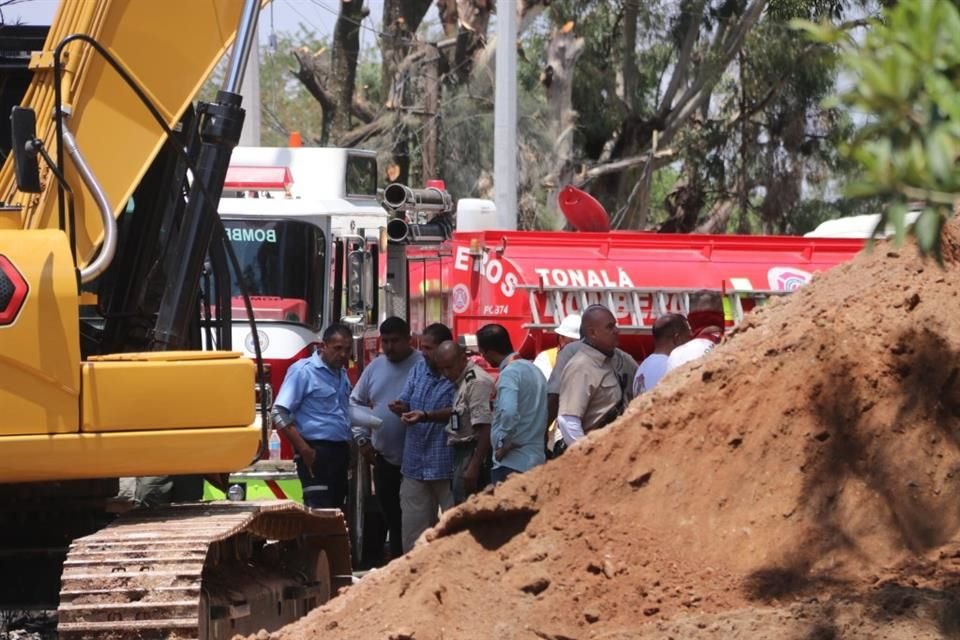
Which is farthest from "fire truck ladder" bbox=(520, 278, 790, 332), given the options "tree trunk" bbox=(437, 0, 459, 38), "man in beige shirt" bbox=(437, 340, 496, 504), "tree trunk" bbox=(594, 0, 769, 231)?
"tree trunk" bbox=(437, 0, 459, 38)

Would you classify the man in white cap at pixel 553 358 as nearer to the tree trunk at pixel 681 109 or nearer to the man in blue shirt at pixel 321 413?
the man in blue shirt at pixel 321 413

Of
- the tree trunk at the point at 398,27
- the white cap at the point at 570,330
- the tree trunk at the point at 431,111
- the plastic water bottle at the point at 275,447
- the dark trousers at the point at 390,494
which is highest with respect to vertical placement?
the tree trunk at the point at 398,27

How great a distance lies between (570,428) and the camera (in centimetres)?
963

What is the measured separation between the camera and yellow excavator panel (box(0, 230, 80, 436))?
6.05 m

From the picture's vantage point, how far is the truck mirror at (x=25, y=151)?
600cm

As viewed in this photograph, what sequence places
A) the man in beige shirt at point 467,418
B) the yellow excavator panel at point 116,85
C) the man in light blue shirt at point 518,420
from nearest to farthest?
the yellow excavator panel at point 116,85, the man in light blue shirt at point 518,420, the man in beige shirt at point 467,418

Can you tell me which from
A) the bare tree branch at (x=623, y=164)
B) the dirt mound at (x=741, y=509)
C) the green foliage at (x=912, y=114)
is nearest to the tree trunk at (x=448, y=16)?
the bare tree branch at (x=623, y=164)

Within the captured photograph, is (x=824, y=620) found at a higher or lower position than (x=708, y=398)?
lower

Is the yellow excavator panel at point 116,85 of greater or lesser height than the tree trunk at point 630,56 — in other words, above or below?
below

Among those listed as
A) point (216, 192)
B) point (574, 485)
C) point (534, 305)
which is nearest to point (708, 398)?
point (574, 485)

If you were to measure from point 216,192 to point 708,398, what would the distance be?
2224 mm

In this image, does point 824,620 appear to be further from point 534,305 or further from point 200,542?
point 534,305

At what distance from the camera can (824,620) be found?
17.5 feet

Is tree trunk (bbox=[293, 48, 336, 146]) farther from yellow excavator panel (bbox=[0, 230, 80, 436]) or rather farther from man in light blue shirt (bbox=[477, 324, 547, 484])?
yellow excavator panel (bbox=[0, 230, 80, 436])
